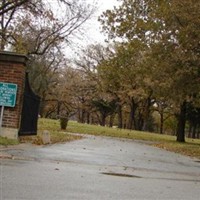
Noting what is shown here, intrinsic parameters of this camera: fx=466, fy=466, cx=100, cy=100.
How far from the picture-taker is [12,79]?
15.5 metres

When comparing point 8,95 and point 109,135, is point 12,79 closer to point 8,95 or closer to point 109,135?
point 8,95

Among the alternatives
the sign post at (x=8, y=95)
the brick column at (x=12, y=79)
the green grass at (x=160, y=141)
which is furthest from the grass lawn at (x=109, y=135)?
the sign post at (x=8, y=95)

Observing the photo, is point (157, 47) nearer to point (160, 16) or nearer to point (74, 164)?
point (160, 16)

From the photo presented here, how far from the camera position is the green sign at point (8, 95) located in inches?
594

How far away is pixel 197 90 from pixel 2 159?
19.8 metres

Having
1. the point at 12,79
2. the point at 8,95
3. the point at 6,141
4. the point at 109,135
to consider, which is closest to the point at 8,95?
the point at 8,95

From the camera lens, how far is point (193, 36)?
24828mm

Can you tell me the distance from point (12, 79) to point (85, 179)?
292 inches

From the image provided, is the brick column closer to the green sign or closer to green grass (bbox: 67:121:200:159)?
the green sign

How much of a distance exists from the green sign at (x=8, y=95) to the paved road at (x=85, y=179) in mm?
2343

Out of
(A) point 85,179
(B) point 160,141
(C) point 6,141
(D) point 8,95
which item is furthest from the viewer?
(B) point 160,141

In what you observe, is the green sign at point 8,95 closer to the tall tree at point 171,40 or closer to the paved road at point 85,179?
the paved road at point 85,179

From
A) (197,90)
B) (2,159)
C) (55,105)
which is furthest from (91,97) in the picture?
(2,159)

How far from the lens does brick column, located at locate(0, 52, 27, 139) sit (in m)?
15.5
